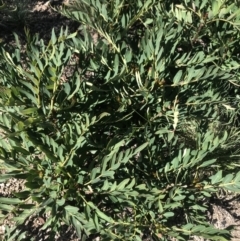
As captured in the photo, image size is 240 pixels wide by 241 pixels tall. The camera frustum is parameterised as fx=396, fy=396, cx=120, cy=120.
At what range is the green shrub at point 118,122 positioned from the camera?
43.1 inches

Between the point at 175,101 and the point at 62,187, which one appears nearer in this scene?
the point at 62,187

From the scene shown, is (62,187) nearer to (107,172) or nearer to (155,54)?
(107,172)

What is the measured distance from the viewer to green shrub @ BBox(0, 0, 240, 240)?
110 centimetres

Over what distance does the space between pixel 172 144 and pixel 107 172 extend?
36cm

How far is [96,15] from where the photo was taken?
1.36m

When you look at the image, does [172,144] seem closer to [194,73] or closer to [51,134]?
[194,73]

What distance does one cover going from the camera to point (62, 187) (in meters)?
1.15

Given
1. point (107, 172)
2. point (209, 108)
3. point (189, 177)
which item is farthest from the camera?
point (209, 108)

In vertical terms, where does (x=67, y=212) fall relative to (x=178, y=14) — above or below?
below

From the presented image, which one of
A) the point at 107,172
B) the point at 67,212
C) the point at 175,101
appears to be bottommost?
the point at 67,212

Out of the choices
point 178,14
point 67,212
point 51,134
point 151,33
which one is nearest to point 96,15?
point 151,33

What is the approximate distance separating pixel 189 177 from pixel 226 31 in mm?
591

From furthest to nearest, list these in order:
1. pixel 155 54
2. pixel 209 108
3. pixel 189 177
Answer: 1. pixel 209 108
2. pixel 189 177
3. pixel 155 54

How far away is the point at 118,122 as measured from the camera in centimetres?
133
